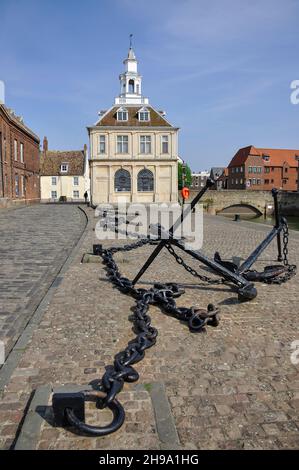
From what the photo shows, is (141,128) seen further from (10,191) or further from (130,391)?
(130,391)

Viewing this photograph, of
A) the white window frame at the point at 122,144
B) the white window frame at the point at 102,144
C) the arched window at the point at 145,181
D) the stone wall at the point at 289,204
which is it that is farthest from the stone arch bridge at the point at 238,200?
the white window frame at the point at 102,144

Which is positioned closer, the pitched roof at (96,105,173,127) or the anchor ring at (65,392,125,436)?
the anchor ring at (65,392,125,436)

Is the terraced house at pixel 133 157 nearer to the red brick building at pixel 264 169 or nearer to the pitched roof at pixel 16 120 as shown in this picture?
the pitched roof at pixel 16 120

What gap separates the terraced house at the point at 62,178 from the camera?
61.0 metres

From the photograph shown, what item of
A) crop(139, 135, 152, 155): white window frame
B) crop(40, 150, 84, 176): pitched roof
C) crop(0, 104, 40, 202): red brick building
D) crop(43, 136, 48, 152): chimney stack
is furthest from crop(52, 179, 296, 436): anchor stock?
crop(43, 136, 48, 152): chimney stack

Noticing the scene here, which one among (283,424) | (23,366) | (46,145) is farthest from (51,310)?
(46,145)

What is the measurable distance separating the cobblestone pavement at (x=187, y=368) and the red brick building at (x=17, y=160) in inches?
1097

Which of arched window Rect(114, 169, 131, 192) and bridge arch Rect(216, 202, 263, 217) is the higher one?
arched window Rect(114, 169, 131, 192)

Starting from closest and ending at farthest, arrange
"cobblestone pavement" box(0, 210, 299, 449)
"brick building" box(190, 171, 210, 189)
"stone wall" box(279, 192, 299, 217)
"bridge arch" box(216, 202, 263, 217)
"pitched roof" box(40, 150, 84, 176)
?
"cobblestone pavement" box(0, 210, 299, 449) → "bridge arch" box(216, 202, 263, 217) → "stone wall" box(279, 192, 299, 217) → "pitched roof" box(40, 150, 84, 176) → "brick building" box(190, 171, 210, 189)

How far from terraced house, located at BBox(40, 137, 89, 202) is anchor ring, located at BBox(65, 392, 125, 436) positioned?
59399mm

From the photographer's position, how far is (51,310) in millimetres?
5355

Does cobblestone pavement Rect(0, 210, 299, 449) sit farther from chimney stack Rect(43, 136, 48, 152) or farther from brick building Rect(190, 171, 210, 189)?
brick building Rect(190, 171, 210, 189)

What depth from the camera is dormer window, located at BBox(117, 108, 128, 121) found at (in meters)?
38.4
